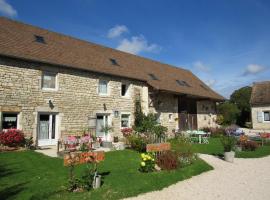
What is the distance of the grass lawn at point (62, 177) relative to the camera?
19.7ft

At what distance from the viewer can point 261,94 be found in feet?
106

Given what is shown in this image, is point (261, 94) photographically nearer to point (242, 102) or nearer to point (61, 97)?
point (242, 102)

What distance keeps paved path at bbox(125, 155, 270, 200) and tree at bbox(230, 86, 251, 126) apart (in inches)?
1289

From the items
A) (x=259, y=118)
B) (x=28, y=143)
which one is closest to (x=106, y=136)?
(x=28, y=143)

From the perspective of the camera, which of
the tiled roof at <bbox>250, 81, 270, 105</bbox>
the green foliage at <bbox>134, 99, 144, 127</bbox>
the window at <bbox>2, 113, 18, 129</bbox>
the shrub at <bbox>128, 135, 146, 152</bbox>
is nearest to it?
the window at <bbox>2, 113, 18, 129</bbox>

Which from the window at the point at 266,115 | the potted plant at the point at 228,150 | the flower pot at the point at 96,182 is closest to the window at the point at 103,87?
the potted plant at the point at 228,150

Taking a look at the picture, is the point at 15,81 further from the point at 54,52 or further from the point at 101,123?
the point at 101,123

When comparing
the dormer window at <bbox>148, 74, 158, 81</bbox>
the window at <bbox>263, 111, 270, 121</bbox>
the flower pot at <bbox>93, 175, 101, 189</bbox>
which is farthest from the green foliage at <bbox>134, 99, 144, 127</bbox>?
the window at <bbox>263, 111, 270, 121</bbox>

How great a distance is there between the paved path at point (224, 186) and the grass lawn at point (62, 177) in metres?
0.36

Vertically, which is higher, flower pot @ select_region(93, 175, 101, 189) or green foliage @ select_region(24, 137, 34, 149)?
green foliage @ select_region(24, 137, 34, 149)

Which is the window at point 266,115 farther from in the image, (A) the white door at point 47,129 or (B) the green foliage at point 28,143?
(B) the green foliage at point 28,143

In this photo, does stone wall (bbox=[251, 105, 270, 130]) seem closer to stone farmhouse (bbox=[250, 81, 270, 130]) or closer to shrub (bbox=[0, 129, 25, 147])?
stone farmhouse (bbox=[250, 81, 270, 130])

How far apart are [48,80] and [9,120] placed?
305cm

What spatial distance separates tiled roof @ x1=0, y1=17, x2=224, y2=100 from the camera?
14.0 m
